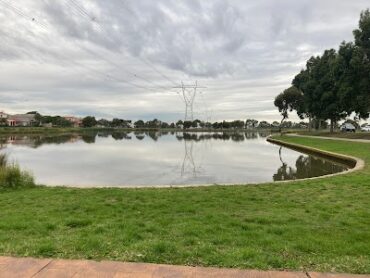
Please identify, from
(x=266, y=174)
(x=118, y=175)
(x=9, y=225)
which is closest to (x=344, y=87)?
(x=266, y=174)

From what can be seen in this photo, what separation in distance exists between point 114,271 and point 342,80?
41.8 metres

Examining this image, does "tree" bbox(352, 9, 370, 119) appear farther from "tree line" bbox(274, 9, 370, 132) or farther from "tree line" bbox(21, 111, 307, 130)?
"tree line" bbox(21, 111, 307, 130)

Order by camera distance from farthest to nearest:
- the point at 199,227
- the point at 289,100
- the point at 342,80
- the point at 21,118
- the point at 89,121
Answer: the point at 21,118, the point at 89,121, the point at 289,100, the point at 342,80, the point at 199,227

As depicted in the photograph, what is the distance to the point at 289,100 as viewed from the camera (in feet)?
217

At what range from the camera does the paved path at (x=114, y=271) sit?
3.87 metres

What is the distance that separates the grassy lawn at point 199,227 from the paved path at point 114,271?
17 centimetres

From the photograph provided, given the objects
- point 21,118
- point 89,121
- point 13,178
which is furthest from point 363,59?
point 21,118

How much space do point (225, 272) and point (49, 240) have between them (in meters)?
2.32

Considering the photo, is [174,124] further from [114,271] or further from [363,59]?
[114,271]

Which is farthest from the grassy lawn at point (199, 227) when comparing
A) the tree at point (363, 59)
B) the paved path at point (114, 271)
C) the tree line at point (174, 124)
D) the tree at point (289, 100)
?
the tree line at point (174, 124)

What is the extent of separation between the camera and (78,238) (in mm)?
5059

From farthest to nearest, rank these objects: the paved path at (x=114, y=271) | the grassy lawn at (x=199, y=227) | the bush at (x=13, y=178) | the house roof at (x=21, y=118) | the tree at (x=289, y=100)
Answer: the house roof at (x=21, y=118) → the tree at (x=289, y=100) → the bush at (x=13, y=178) → the grassy lawn at (x=199, y=227) → the paved path at (x=114, y=271)

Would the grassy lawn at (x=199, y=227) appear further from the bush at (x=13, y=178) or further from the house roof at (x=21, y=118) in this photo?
the house roof at (x=21, y=118)

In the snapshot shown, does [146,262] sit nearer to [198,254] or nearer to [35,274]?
[198,254]
